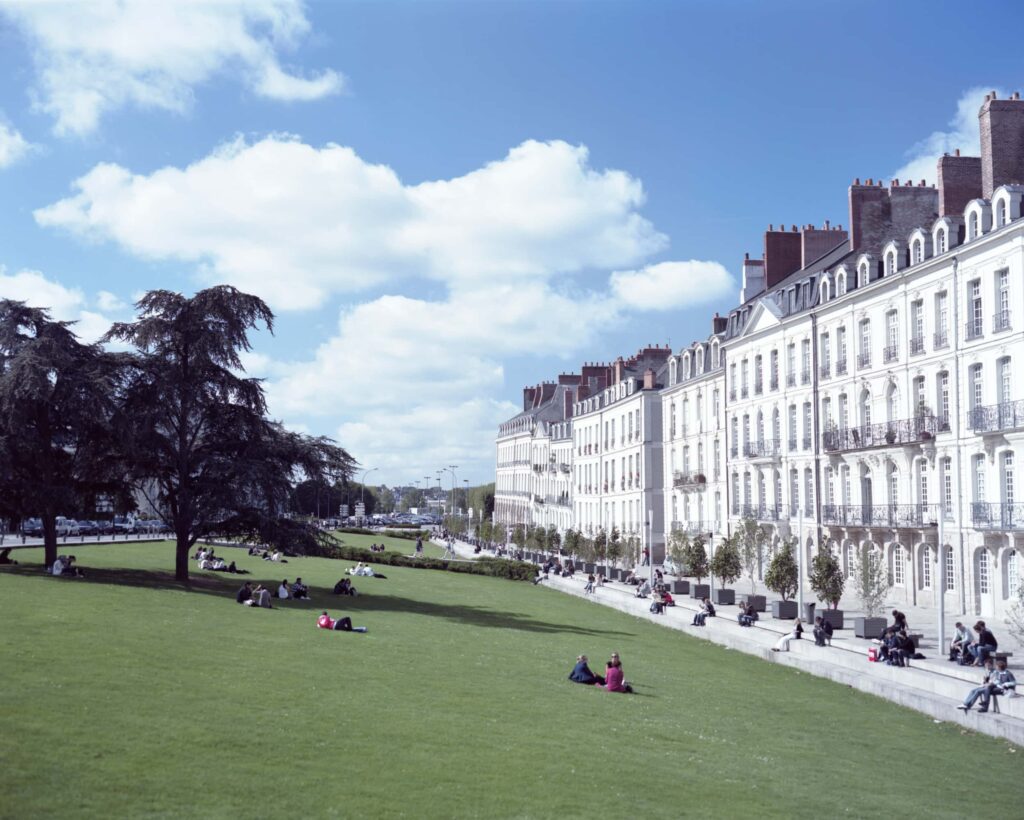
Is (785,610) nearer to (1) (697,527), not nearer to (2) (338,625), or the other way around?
(2) (338,625)

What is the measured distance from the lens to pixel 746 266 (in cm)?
6594

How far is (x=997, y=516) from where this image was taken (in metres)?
37.3

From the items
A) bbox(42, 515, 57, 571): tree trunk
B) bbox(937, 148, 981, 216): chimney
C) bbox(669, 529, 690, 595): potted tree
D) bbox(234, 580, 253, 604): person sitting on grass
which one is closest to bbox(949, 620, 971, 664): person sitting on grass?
bbox(234, 580, 253, 604): person sitting on grass

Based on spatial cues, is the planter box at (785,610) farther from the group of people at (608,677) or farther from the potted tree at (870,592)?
the group of people at (608,677)

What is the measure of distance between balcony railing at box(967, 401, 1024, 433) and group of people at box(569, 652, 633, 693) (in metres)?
19.8

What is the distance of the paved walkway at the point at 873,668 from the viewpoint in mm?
21312

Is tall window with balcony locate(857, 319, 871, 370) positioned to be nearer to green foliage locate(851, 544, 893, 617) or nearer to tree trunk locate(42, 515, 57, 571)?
green foliage locate(851, 544, 893, 617)

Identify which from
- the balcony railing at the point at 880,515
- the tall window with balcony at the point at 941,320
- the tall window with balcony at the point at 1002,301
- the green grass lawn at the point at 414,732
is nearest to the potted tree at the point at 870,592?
the green grass lawn at the point at 414,732

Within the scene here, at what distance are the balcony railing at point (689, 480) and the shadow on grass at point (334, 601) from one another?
27935 millimetres

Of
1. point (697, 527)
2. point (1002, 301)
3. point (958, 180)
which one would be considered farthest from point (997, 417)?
point (697, 527)

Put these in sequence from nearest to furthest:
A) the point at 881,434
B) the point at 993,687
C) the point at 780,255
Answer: the point at 993,687 → the point at 881,434 → the point at 780,255

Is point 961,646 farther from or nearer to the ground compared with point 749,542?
nearer to the ground

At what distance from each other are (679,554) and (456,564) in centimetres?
2259

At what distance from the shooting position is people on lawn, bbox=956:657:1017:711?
70.6ft
